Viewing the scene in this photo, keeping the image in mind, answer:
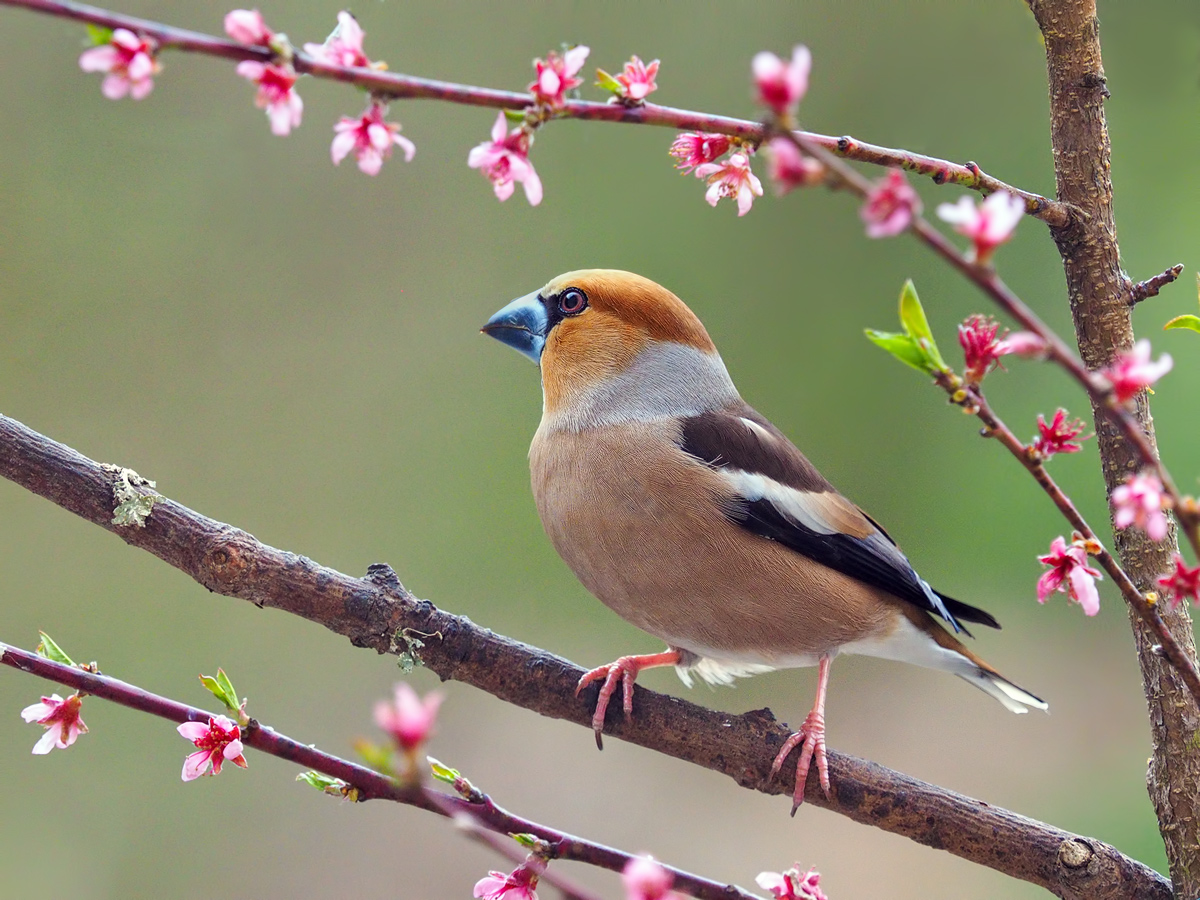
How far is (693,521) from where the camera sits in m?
1.05

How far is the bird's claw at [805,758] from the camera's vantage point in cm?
93

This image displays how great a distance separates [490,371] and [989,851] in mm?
1349

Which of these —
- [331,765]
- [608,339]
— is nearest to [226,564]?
[331,765]

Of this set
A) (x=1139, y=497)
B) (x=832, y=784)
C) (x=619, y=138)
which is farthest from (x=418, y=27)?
(x=1139, y=497)

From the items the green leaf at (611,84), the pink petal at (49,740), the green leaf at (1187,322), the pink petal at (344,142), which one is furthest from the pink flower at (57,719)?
the green leaf at (1187,322)

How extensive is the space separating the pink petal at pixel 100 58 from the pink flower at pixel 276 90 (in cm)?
5

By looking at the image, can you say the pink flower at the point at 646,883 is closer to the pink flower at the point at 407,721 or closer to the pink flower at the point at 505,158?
the pink flower at the point at 407,721

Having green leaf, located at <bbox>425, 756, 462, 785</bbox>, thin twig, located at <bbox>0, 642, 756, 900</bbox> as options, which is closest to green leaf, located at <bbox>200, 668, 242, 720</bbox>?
thin twig, located at <bbox>0, 642, 756, 900</bbox>

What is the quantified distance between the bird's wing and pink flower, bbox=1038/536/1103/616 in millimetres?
513

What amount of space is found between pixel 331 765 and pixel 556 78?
16.1 inches

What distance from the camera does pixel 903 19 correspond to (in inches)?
76.0

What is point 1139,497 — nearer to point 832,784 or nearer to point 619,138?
point 832,784

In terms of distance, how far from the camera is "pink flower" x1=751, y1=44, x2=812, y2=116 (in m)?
0.36

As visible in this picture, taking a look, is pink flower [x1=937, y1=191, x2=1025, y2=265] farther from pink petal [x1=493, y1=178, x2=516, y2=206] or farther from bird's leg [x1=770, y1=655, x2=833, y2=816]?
bird's leg [x1=770, y1=655, x2=833, y2=816]
